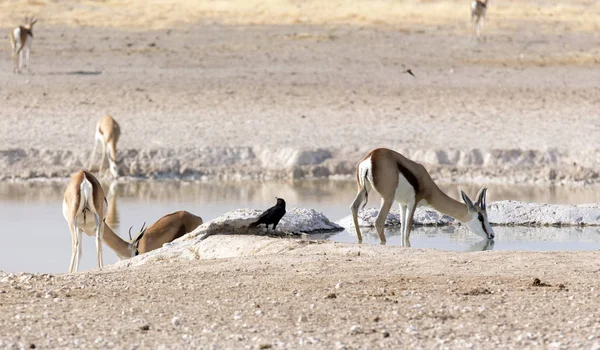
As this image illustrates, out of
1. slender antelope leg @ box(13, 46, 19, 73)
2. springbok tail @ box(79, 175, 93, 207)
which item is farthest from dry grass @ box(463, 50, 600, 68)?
springbok tail @ box(79, 175, 93, 207)

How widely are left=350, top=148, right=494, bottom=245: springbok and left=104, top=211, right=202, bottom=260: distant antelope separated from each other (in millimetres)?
1511

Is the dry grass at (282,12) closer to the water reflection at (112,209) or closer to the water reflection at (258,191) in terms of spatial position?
the water reflection at (258,191)

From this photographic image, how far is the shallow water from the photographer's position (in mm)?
10375

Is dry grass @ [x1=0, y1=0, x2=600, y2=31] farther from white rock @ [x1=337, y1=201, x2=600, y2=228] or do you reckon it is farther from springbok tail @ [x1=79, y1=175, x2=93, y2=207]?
springbok tail @ [x1=79, y1=175, x2=93, y2=207]

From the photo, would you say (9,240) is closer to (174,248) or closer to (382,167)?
(174,248)

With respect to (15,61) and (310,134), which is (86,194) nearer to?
(310,134)

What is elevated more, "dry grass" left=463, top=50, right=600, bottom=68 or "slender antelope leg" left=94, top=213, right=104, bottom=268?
"dry grass" left=463, top=50, right=600, bottom=68

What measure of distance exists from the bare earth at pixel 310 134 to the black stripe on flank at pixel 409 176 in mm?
1614

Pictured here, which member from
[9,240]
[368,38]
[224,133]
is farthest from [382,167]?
[368,38]

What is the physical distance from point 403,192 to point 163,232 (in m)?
2.07

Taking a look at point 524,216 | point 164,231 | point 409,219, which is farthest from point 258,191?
point 409,219

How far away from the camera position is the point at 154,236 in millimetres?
10359

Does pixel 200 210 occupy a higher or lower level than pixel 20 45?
lower

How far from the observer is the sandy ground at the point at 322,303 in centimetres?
579
